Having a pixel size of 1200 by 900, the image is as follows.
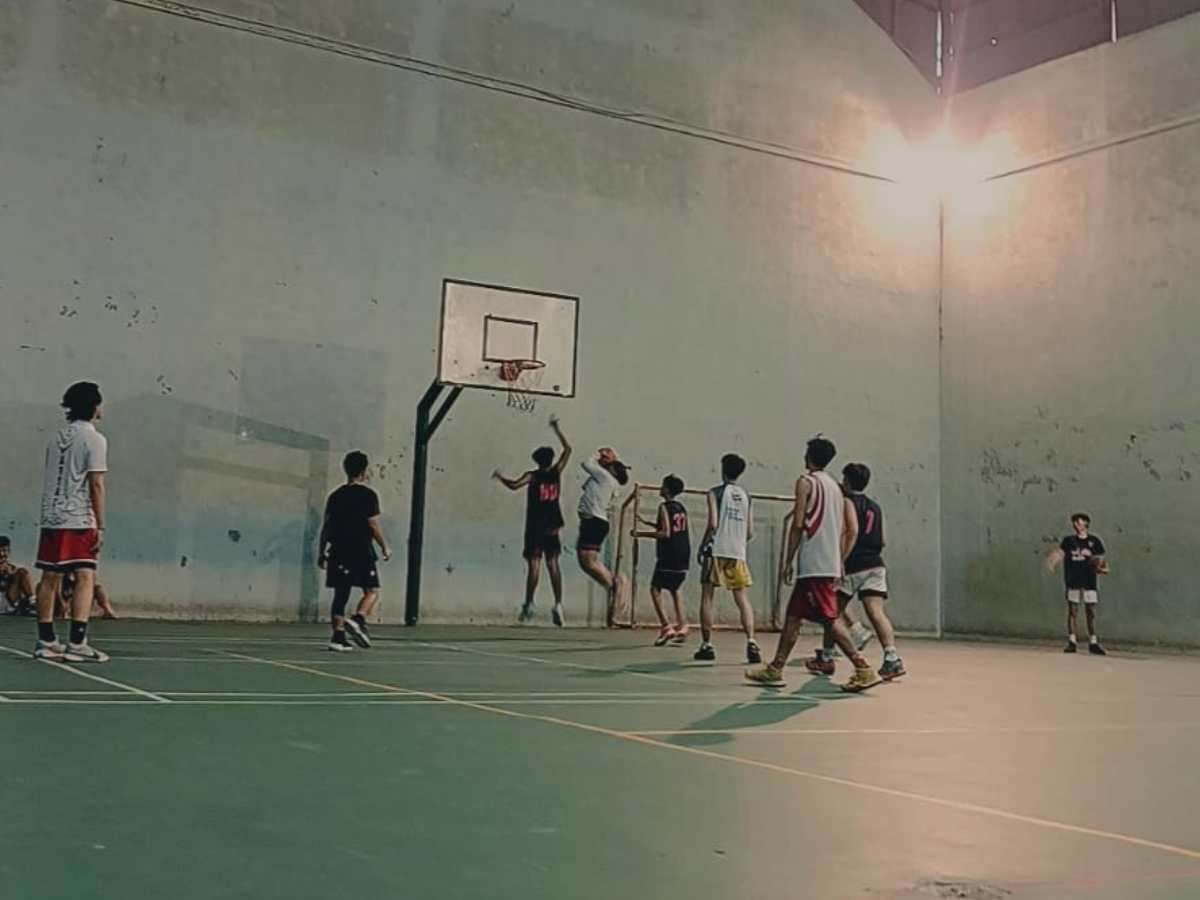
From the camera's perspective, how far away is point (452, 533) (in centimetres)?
1875

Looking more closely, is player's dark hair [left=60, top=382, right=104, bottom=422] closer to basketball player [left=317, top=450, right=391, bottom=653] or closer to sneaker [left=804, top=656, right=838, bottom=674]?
basketball player [left=317, top=450, right=391, bottom=653]

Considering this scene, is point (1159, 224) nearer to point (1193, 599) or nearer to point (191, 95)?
point (1193, 599)

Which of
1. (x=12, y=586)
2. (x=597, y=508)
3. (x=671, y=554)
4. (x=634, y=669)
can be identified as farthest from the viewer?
(x=597, y=508)

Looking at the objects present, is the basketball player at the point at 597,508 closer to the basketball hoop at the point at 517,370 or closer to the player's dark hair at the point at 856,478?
the basketball hoop at the point at 517,370

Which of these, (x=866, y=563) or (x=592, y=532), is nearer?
(x=866, y=563)

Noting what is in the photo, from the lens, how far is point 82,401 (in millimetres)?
9758

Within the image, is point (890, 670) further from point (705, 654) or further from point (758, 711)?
point (758, 711)

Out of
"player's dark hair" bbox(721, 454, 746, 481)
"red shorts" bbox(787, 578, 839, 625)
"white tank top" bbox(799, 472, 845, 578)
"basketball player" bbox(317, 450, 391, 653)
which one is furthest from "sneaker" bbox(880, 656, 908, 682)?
"basketball player" bbox(317, 450, 391, 653)

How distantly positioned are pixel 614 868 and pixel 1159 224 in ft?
60.7

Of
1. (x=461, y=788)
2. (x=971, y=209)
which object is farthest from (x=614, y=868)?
(x=971, y=209)

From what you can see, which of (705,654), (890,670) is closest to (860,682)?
(890,670)

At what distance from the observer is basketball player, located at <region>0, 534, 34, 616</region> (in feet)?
51.9

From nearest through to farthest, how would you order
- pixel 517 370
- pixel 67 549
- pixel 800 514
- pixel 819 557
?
pixel 67 549 < pixel 819 557 < pixel 800 514 < pixel 517 370

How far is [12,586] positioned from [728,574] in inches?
340
